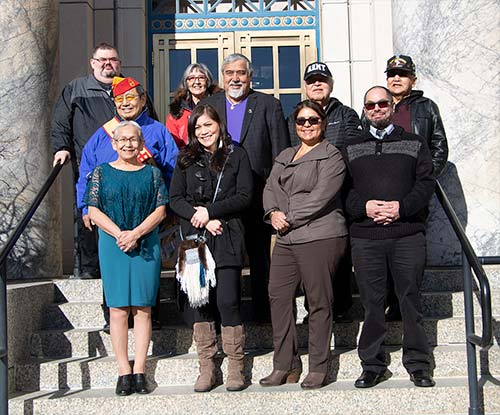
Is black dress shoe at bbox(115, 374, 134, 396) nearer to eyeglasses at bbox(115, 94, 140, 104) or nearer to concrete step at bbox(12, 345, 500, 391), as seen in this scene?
concrete step at bbox(12, 345, 500, 391)

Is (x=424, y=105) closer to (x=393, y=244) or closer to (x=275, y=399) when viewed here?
(x=393, y=244)

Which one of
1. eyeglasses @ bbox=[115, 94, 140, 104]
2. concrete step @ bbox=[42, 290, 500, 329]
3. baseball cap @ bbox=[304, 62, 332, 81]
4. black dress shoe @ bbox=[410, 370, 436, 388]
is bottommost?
black dress shoe @ bbox=[410, 370, 436, 388]

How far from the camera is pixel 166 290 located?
6082mm

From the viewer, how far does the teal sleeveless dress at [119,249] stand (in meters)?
4.93

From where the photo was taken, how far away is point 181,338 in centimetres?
549

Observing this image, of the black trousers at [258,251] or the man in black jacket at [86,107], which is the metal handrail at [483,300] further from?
the man in black jacket at [86,107]

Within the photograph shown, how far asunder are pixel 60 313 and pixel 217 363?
1377 mm

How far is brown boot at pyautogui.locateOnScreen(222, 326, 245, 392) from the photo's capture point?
4.90m

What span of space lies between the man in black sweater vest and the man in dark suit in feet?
2.27

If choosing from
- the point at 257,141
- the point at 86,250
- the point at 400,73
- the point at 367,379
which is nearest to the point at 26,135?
the point at 86,250

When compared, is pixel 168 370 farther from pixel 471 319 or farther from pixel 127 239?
pixel 471 319

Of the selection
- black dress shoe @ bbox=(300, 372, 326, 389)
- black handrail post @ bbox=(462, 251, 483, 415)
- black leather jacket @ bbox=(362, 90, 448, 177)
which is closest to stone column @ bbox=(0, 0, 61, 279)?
black dress shoe @ bbox=(300, 372, 326, 389)

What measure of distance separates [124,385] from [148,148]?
5.39 ft

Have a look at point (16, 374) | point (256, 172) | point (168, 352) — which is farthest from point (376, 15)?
point (16, 374)
